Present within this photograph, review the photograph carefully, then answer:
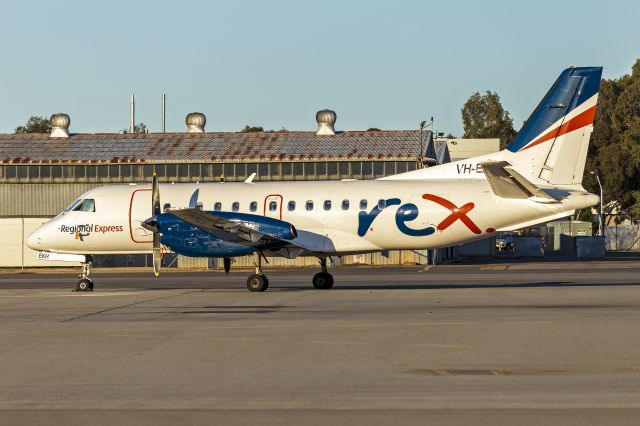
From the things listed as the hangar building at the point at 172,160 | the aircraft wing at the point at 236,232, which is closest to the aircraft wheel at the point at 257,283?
the aircraft wing at the point at 236,232

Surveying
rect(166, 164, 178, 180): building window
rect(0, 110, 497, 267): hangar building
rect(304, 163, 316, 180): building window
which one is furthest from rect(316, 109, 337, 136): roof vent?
rect(166, 164, 178, 180): building window

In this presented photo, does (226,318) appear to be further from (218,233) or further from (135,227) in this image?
(135,227)

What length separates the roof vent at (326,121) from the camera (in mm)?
66000

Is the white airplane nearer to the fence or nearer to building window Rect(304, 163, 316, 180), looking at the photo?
building window Rect(304, 163, 316, 180)

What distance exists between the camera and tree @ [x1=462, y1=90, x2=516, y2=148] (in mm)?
150375

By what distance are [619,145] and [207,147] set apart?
7173 centimetres

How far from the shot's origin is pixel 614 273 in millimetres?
41469

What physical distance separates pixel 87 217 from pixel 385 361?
21.3 meters

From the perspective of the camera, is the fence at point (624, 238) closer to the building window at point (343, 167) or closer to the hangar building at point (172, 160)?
the hangar building at point (172, 160)

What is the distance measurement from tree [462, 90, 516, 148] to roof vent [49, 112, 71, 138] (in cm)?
9183

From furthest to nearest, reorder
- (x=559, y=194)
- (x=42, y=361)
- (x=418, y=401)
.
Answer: (x=559, y=194) < (x=42, y=361) < (x=418, y=401)

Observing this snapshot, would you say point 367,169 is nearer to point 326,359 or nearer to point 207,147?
point 207,147

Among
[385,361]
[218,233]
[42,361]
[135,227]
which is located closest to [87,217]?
[135,227]

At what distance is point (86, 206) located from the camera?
34.6m
